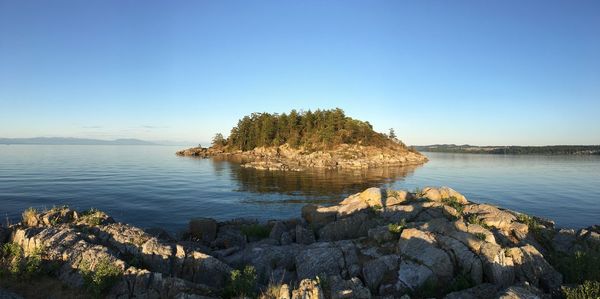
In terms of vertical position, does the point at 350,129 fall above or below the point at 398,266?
above

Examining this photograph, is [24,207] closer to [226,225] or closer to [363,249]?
[226,225]

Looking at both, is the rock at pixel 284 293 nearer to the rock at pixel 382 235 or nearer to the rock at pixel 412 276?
the rock at pixel 412 276

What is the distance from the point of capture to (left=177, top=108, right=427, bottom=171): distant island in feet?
431

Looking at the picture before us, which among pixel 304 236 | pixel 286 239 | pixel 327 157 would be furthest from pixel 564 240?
pixel 327 157

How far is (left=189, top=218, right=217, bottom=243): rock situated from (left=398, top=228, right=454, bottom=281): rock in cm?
1572

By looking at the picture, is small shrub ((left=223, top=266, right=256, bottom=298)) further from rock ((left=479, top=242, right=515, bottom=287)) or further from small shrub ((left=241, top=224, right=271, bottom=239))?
small shrub ((left=241, top=224, right=271, bottom=239))

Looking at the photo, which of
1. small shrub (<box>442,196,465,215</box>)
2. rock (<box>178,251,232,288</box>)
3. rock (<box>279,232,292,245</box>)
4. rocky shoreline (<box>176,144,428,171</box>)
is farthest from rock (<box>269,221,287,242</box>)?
rocky shoreline (<box>176,144,428,171</box>)

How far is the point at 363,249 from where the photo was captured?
18.5 m

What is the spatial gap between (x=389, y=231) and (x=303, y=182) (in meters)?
51.6

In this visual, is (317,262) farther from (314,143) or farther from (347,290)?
(314,143)

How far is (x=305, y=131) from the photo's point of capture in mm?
179500

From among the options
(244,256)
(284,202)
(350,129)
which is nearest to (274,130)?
(350,129)

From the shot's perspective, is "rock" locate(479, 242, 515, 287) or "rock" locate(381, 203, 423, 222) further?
"rock" locate(381, 203, 423, 222)

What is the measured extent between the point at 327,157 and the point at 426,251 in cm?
11254
